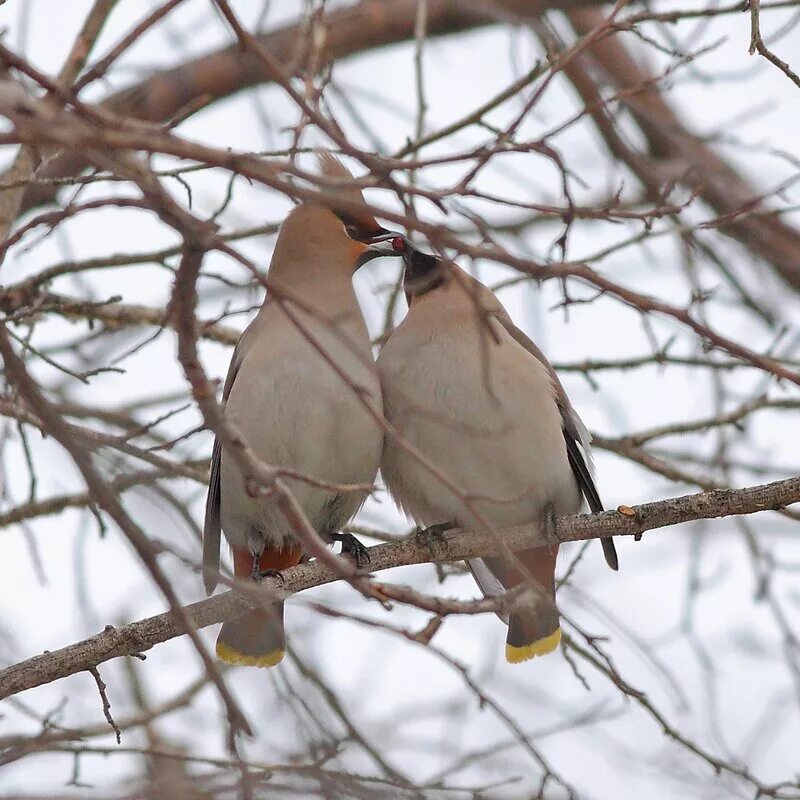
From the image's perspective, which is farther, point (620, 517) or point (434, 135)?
point (434, 135)

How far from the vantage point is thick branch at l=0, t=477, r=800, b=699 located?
3.22 metres

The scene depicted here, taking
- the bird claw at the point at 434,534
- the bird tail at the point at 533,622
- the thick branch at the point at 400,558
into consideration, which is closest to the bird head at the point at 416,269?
the bird claw at the point at 434,534

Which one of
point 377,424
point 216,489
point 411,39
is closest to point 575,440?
point 377,424

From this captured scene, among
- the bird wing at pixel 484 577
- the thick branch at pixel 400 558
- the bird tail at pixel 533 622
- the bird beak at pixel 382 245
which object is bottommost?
the thick branch at pixel 400 558

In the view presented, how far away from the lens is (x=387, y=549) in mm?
4238

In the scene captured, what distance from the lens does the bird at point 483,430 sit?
4.46 m

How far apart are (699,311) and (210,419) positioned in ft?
10.7

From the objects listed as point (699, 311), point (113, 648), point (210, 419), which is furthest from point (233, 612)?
point (699, 311)

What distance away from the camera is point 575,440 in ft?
15.7

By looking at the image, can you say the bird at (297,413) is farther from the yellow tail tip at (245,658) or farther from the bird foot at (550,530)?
the bird foot at (550,530)

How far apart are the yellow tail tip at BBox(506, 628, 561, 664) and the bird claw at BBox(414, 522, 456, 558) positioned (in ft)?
1.91

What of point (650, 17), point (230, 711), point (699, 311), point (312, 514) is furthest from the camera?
point (699, 311)

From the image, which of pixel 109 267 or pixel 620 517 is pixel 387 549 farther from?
pixel 109 267

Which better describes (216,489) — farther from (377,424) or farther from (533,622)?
(533,622)
